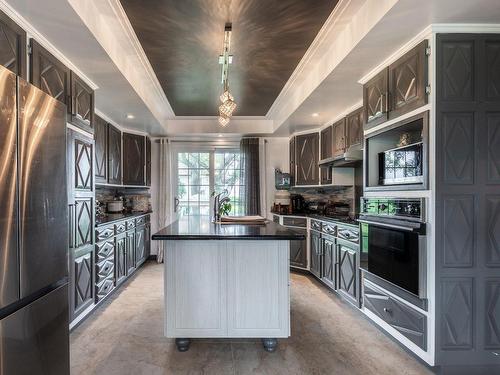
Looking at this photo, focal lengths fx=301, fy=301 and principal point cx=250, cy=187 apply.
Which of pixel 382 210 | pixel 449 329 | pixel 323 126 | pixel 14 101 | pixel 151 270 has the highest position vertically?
pixel 323 126

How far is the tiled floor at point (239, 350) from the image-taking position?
7.00 feet

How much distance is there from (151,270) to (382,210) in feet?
12.2

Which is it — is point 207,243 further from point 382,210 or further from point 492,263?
point 492,263

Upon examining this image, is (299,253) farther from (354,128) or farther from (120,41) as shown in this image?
(120,41)

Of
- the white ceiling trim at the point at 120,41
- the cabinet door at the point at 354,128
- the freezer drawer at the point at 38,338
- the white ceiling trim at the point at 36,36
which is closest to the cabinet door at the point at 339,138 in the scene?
the cabinet door at the point at 354,128

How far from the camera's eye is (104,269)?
3.35 metres

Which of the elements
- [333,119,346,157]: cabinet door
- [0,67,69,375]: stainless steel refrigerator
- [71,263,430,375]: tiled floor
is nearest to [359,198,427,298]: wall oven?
[71,263,430,375]: tiled floor

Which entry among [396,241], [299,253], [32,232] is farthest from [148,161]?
[396,241]

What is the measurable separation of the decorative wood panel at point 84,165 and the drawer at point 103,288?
1.06 meters

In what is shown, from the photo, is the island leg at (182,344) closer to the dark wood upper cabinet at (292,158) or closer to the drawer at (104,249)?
the drawer at (104,249)

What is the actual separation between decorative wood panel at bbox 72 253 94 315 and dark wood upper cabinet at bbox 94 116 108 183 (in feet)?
4.60

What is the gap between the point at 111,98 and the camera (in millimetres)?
3455

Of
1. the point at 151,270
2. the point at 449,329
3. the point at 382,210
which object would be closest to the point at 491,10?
the point at 382,210

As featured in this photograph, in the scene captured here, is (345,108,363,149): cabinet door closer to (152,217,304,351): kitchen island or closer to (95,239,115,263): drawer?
(152,217,304,351): kitchen island
